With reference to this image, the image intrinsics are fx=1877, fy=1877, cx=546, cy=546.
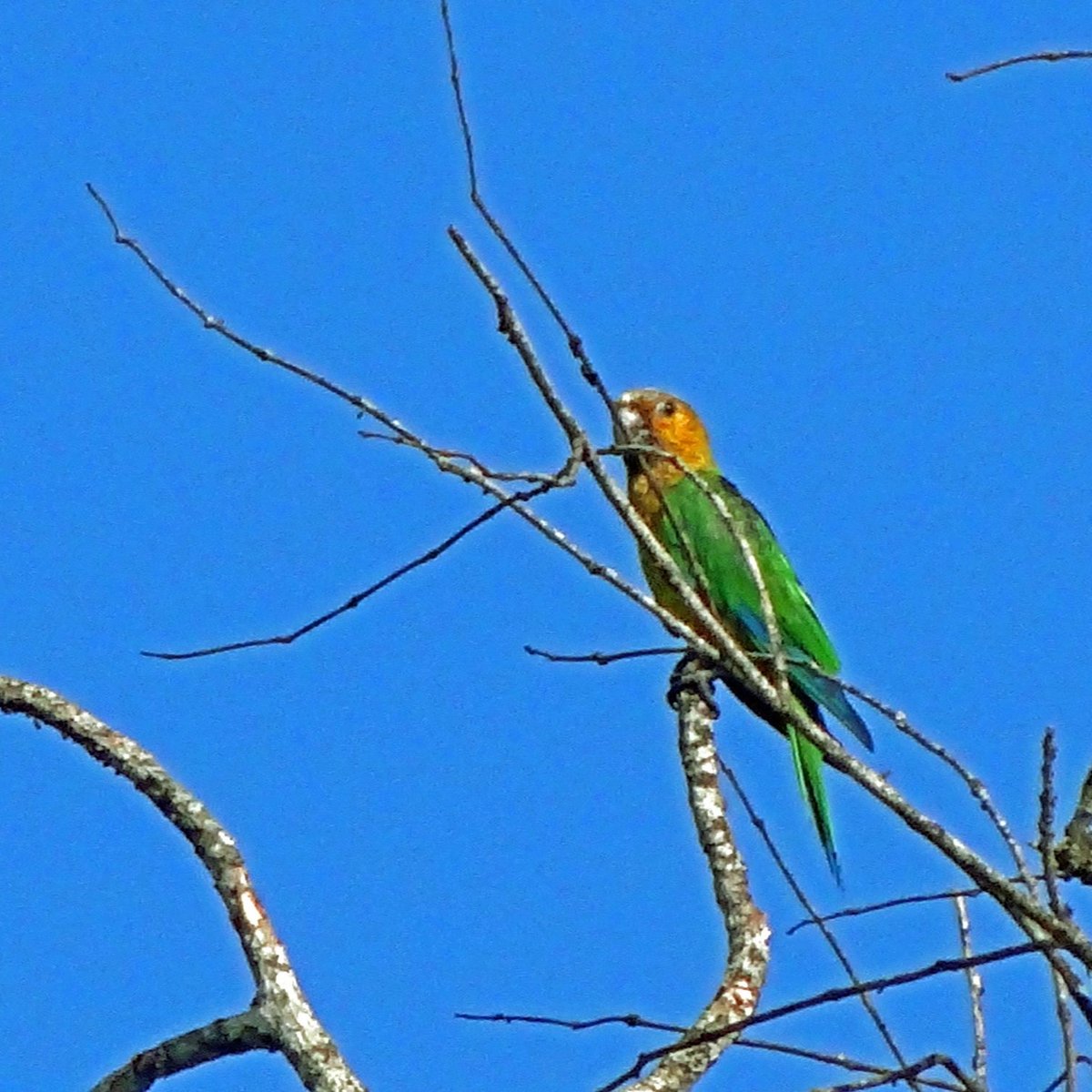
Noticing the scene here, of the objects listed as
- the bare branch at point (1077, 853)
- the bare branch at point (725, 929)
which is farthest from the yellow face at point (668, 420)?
the bare branch at point (1077, 853)

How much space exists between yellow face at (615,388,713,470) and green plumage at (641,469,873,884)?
250 millimetres

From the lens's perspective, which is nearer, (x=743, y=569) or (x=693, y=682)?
(x=693, y=682)

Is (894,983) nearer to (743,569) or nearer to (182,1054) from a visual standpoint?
(182,1054)

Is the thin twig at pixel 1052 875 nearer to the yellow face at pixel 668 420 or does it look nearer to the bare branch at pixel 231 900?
the bare branch at pixel 231 900

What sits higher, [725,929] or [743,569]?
[743,569]

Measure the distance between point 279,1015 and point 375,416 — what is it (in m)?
1.14

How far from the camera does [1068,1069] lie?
2.97m

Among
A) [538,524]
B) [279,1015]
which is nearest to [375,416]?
[538,524]

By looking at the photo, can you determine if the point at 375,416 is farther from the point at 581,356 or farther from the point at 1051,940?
the point at 1051,940

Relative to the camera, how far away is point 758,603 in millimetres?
7477

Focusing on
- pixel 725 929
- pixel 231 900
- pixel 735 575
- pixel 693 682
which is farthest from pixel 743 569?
pixel 231 900

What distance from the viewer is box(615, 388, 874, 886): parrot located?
710 cm

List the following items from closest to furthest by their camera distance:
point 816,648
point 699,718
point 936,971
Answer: point 936,971
point 699,718
point 816,648

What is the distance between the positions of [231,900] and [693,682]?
2166 millimetres
